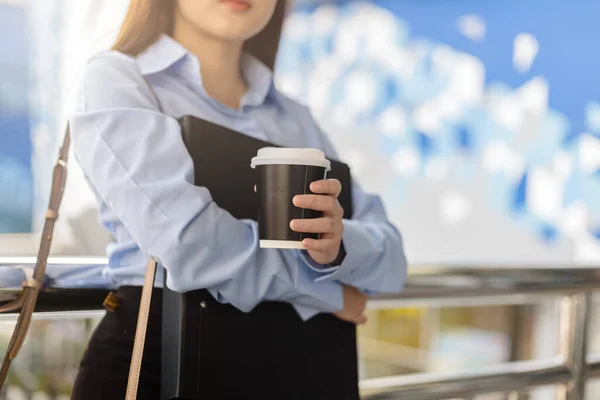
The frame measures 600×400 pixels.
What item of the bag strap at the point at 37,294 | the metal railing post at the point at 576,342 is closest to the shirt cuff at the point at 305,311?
the bag strap at the point at 37,294

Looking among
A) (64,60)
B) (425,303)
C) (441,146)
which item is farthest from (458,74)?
(64,60)

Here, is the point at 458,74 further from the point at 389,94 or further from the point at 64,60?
the point at 64,60

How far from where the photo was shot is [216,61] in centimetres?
104

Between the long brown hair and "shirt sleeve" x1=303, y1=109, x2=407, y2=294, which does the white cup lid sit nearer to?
"shirt sleeve" x1=303, y1=109, x2=407, y2=294

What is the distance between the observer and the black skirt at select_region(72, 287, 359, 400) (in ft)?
2.82

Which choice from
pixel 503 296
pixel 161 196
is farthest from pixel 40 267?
pixel 503 296

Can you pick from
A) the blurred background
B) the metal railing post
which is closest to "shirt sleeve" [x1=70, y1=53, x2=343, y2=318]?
the metal railing post

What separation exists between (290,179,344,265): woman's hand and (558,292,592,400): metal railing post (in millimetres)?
1064

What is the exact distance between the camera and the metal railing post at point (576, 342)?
1.62 metres

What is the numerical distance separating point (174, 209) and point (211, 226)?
5 cm

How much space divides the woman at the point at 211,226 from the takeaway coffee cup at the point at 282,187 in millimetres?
15

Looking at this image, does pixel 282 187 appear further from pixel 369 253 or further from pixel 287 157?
pixel 369 253

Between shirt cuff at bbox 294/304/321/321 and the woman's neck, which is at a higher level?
the woman's neck

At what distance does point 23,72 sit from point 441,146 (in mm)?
2180
